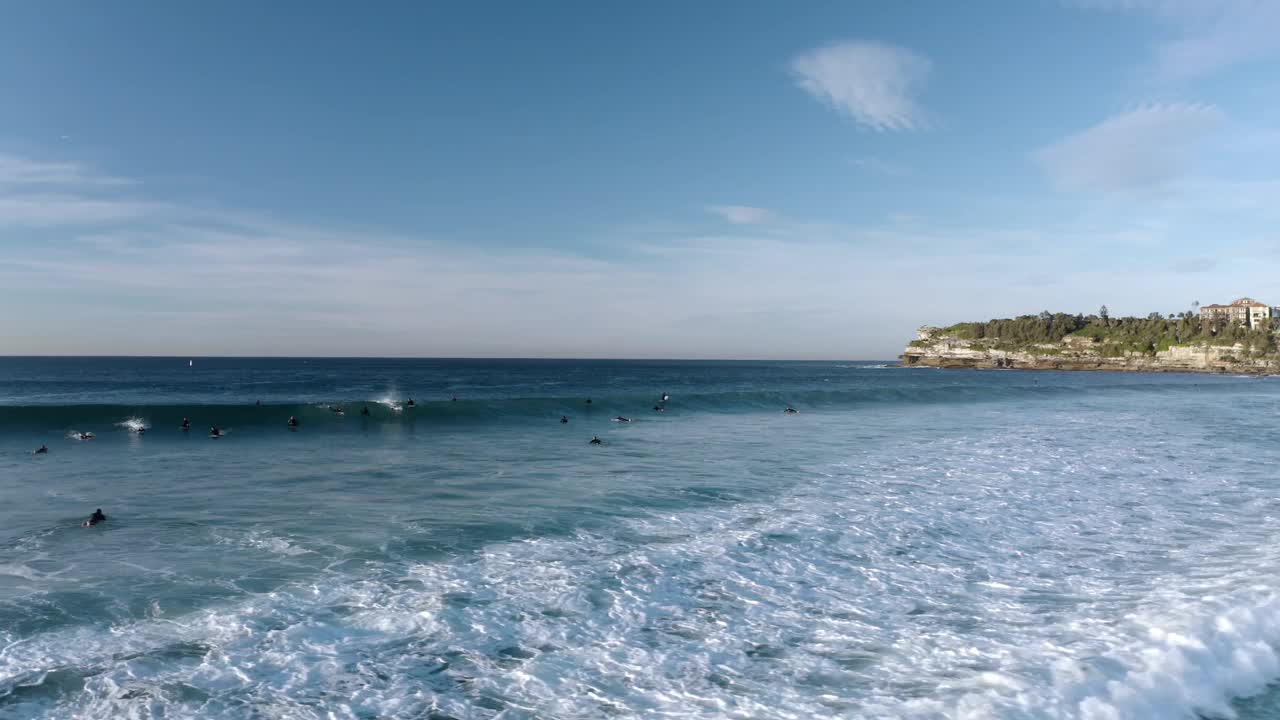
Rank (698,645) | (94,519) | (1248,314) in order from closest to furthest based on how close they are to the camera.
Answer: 1. (698,645)
2. (94,519)
3. (1248,314)

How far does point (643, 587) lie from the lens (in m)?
11.2

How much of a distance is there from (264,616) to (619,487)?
38.5 ft

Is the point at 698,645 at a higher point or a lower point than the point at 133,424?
higher

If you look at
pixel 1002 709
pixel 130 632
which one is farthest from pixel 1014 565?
pixel 130 632

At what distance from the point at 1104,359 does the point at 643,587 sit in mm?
192775

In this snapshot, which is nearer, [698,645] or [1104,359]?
[698,645]

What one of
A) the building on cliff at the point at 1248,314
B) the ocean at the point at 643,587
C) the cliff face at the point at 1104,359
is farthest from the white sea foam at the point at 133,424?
the building on cliff at the point at 1248,314

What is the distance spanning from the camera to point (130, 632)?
30.2 feet

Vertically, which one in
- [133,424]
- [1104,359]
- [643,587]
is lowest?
[133,424]

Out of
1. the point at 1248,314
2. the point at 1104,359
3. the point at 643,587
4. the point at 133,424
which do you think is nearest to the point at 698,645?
the point at 643,587

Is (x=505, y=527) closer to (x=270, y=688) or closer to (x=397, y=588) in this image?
(x=397, y=588)

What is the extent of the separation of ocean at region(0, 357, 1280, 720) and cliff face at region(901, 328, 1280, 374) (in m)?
157

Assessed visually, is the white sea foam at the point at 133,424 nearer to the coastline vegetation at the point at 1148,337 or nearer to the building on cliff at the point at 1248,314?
the coastline vegetation at the point at 1148,337

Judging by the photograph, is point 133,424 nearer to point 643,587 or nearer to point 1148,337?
point 643,587
